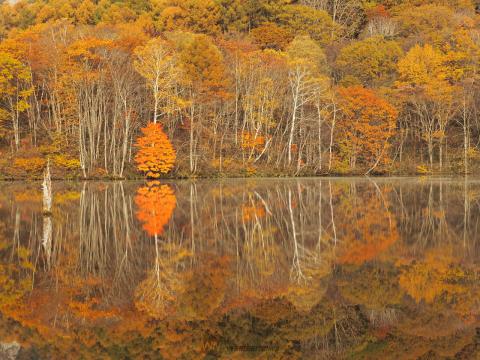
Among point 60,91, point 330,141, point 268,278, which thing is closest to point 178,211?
point 268,278

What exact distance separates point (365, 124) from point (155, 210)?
35.5 metres

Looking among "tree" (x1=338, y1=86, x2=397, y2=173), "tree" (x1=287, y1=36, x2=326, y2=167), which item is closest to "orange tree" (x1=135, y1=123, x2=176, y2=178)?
"tree" (x1=287, y1=36, x2=326, y2=167)

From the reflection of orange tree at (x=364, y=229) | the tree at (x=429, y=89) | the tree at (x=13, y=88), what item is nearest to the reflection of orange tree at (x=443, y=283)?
the reflection of orange tree at (x=364, y=229)

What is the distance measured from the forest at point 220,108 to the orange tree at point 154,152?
0.30 ft

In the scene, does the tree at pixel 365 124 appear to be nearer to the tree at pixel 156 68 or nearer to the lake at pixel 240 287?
the tree at pixel 156 68

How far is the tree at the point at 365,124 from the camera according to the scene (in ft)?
173

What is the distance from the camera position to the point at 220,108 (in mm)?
50625

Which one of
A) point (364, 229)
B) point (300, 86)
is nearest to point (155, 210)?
point (364, 229)

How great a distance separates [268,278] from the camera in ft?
35.4

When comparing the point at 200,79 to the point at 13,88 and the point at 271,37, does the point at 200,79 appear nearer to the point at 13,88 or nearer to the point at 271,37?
the point at 13,88

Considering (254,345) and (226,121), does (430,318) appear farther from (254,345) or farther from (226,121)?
(226,121)

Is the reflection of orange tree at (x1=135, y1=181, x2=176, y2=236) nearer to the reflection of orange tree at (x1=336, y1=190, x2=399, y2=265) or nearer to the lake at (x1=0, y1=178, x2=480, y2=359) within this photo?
the lake at (x1=0, y1=178, x2=480, y2=359)

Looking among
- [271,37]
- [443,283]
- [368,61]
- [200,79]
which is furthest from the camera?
[271,37]

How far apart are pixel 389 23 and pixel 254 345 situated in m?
81.2
